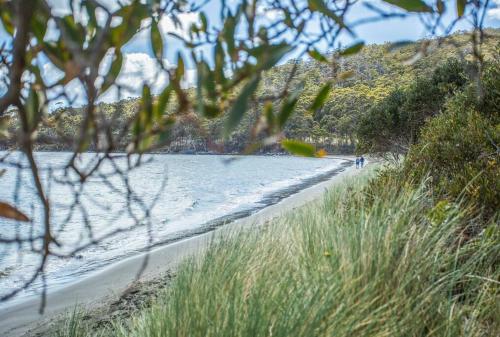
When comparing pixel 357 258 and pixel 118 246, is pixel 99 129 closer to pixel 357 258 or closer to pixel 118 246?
pixel 357 258

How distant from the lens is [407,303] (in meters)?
2.74

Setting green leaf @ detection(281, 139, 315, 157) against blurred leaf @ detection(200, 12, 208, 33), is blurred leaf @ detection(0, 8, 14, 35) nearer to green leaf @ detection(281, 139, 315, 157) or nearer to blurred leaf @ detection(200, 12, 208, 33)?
blurred leaf @ detection(200, 12, 208, 33)

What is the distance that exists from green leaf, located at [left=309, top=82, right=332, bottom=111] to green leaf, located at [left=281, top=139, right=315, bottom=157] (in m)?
0.09

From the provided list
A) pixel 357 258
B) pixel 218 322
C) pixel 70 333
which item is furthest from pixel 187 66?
pixel 70 333

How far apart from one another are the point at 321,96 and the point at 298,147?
106mm

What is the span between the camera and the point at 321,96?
0.69 metres

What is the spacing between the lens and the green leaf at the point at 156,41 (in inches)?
27.4

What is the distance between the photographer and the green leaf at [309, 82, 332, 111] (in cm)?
68

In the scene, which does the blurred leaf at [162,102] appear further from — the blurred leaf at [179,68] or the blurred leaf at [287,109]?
the blurred leaf at [287,109]

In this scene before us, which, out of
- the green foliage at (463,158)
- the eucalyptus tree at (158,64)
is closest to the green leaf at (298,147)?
the eucalyptus tree at (158,64)

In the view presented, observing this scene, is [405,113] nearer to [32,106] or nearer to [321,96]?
[321,96]

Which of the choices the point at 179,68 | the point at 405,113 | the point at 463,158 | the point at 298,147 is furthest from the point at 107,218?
the point at 298,147

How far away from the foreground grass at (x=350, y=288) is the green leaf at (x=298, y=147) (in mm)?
1930

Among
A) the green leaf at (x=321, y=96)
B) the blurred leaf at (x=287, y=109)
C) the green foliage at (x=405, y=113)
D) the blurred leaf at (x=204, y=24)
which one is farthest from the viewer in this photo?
the green foliage at (x=405, y=113)
